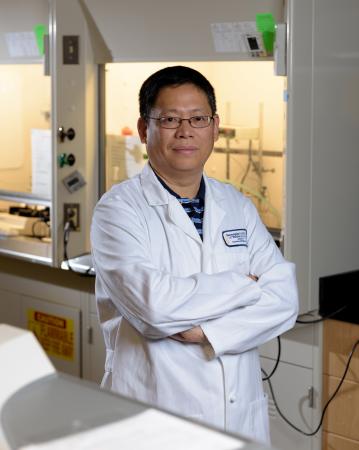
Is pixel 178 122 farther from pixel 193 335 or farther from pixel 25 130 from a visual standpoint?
pixel 25 130

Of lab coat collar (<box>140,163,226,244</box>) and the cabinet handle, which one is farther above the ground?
lab coat collar (<box>140,163,226,244</box>)

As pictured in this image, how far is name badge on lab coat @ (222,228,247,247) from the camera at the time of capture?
6.93 ft

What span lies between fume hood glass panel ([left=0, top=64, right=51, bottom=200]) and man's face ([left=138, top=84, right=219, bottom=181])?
1.81m

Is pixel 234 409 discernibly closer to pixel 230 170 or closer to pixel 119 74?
pixel 230 170

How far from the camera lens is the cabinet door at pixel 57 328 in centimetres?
390

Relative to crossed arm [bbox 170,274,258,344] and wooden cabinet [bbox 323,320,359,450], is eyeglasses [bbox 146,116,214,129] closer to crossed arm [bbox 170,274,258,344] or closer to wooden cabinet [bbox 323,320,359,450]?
crossed arm [bbox 170,274,258,344]

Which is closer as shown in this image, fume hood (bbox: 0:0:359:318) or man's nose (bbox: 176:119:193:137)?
man's nose (bbox: 176:119:193:137)

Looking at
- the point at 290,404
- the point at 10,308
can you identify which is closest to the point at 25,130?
the point at 10,308

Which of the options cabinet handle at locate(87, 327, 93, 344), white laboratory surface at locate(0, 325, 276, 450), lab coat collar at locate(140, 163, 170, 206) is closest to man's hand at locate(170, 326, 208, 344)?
lab coat collar at locate(140, 163, 170, 206)

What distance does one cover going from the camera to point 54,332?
13.1 feet

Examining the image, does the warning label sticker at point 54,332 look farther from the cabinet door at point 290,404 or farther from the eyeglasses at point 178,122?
the eyeglasses at point 178,122

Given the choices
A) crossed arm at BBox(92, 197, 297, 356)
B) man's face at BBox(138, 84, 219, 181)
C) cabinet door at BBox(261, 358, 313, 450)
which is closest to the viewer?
crossed arm at BBox(92, 197, 297, 356)

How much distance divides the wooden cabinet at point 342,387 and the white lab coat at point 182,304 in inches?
35.7

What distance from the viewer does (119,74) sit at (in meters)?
3.74
